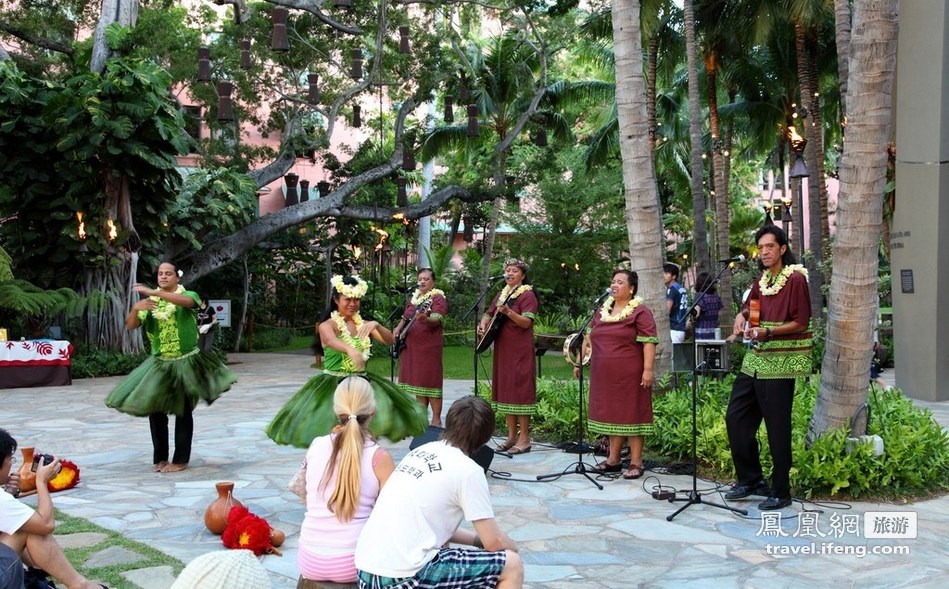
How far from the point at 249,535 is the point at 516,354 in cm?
391

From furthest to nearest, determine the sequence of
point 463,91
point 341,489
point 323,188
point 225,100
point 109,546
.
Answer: point 323,188, point 463,91, point 225,100, point 109,546, point 341,489

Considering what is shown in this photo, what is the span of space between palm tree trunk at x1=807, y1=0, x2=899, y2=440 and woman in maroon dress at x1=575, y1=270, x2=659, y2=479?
144 centimetres

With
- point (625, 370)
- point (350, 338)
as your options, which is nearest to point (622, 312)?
point (625, 370)

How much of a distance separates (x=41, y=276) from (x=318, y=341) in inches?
526

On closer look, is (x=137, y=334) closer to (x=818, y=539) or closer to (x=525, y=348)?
(x=525, y=348)

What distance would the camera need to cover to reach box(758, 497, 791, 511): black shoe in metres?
6.82

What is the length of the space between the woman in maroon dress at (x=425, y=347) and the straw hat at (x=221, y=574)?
7818 millimetres

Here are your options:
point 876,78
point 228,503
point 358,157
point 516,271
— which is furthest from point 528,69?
point 228,503

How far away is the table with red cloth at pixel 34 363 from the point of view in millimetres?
15883

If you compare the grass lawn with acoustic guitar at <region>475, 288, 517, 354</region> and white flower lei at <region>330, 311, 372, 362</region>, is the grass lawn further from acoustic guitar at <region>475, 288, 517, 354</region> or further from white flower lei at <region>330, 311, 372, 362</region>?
acoustic guitar at <region>475, 288, 517, 354</region>

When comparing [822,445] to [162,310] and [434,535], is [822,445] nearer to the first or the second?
[434,535]

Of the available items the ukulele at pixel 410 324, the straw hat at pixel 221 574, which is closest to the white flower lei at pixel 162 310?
the ukulele at pixel 410 324

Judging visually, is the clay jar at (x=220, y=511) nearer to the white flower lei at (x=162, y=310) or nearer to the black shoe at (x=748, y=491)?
the white flower lei at (x=162, y=310)

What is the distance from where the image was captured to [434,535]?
12.4 ft
